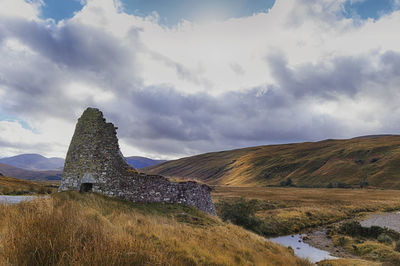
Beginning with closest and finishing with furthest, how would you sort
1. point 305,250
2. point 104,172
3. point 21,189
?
point 104,172, point 305,250, point 21,189

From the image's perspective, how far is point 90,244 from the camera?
4.62 meters

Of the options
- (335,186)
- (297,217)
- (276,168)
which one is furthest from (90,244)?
(276,168)

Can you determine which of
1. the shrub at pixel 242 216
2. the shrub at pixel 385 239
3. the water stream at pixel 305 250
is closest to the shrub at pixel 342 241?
the shrub at pixel 385 239

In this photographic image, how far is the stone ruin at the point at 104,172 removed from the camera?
17219 millimetres

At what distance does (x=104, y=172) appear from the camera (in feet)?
57.0

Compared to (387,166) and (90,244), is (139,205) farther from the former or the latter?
(387,166)

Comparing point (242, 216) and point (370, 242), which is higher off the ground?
point (242, 216)

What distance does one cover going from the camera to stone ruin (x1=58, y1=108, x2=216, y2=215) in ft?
56.5

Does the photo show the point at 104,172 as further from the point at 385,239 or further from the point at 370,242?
the point at 385,239

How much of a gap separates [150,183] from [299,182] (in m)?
130

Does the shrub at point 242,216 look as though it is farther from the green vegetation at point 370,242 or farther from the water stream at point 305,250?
the green vegetation at point 370,242

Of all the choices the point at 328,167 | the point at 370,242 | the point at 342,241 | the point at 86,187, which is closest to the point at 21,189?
the point at 86,187

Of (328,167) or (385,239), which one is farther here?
(328,167)

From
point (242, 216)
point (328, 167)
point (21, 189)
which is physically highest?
point (328, 167)
